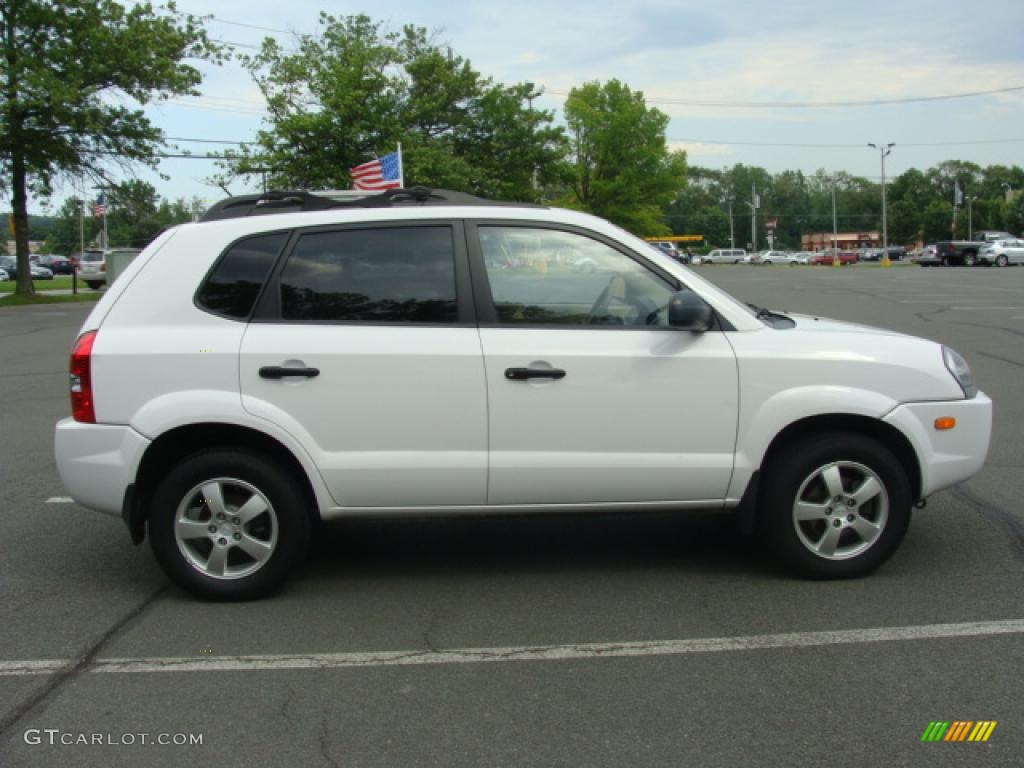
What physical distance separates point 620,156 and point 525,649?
59.9 meters

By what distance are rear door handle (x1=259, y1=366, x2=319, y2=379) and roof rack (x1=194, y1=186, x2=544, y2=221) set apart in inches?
33.0

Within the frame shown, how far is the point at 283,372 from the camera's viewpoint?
4.35m

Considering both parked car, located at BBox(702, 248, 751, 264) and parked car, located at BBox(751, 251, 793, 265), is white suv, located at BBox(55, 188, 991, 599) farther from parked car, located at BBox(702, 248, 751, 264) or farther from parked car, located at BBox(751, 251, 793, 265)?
parked car, located at BBox(702, 248, 751, 264)

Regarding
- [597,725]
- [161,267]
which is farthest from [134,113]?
[597,725]

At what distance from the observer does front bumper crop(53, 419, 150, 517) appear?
437cm

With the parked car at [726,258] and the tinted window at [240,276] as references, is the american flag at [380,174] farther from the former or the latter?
the parked car at [726,258]

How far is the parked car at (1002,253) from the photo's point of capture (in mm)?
52406

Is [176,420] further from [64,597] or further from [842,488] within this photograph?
[842,488]

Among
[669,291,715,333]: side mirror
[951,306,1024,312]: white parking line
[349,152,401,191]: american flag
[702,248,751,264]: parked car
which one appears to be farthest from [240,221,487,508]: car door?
[702,248,751,264]: parked car

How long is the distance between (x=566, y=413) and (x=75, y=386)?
2210mm

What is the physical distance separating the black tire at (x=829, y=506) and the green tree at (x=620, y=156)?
56149mm

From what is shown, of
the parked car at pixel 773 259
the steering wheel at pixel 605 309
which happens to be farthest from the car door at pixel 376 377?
the parked car at pixel 773 259

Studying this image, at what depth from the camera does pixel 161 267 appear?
14.9ft

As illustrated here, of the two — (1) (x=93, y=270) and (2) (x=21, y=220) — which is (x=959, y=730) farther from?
(1) (x=93, y=270)
